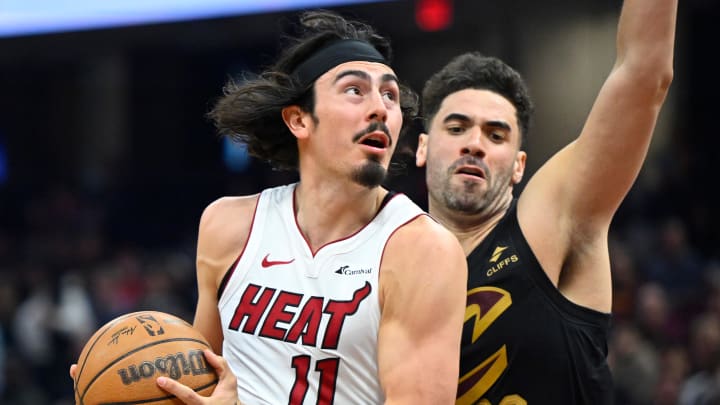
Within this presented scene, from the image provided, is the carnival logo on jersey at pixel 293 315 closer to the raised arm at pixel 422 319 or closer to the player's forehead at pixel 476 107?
the raised arm at pixel 422 319

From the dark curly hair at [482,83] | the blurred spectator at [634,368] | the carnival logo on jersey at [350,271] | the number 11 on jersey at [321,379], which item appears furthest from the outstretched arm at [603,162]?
the blurred spectator at [634,368]

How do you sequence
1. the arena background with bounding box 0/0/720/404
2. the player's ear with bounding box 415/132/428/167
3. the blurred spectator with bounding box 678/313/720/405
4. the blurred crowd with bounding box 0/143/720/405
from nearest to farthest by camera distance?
the player's ear with bounding box 415/132/428/167 → the blurred spectator with bounding box 678/313/720/405 → the blurred crowd with bounding box 0/143/720/405 → the arena background with bounding box 0/0/720/404

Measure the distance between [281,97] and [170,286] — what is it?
7.46m

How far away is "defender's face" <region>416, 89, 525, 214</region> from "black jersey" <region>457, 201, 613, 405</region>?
0.88 ft

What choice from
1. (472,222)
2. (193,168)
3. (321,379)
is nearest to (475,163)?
(472,222)

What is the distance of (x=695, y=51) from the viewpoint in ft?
41.8

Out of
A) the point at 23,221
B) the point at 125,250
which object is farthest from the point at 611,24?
the point at 23,221

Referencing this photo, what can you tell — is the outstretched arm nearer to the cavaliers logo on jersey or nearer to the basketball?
the cavaliers logo on jersey

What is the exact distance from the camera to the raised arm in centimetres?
344

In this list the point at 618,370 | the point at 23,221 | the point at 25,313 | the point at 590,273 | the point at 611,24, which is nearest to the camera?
the point at 590,273

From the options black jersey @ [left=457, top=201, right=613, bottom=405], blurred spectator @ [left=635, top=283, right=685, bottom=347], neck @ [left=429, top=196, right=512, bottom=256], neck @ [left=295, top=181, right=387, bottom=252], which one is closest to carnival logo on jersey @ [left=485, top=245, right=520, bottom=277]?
black jersey @ [left=457, top=201, right=613, bottom=405]

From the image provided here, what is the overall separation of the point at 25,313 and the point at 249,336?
28.5 ft

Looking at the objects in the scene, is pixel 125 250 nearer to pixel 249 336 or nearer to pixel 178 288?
pixel 178 288

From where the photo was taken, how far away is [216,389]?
3537mm
